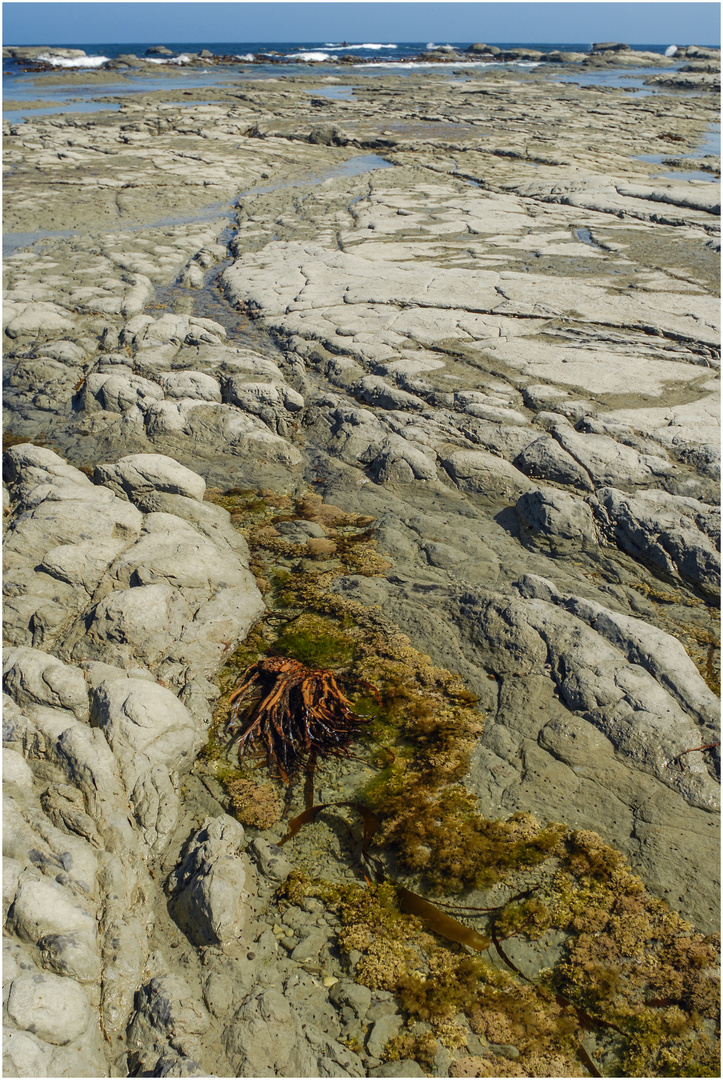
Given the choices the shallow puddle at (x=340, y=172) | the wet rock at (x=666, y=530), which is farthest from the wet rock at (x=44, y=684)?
the shallow puddle at (x=340, y=172)

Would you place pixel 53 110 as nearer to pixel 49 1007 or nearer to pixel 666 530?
pixel 666 530

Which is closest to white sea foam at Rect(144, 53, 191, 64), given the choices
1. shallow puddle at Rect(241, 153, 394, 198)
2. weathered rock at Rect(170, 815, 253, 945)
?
shallow puddle at Rect(241, 153, 394, 198)

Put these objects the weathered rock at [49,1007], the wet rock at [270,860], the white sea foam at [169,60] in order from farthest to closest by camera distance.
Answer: the white sea foam at [169,60], the wet rock at [270,860], the weathered rock at [49,1007]

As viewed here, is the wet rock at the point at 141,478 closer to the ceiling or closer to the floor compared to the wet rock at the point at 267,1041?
closer to the ceiling

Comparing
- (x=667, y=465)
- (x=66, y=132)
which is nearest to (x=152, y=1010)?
(x=667, y=465)

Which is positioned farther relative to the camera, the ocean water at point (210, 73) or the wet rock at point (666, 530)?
the ocean water at point (210, 73)

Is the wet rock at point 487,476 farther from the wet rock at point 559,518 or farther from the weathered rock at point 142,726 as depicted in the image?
the weathered rock at point 142,726
